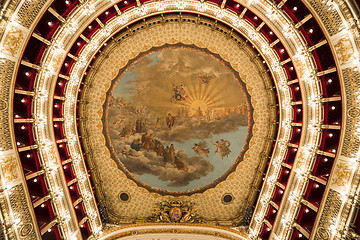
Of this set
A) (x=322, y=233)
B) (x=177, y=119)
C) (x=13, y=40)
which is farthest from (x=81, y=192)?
(x=322, y=233)

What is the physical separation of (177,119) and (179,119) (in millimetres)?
188

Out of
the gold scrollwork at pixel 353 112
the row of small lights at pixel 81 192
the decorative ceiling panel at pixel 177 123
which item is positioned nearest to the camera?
the gold scrollwork at pixel 353 112

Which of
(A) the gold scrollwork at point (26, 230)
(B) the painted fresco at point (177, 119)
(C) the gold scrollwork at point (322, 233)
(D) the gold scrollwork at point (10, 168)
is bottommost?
(A) the gold scrollwork at point (26, 230)

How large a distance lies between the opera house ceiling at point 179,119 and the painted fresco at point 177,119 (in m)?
0.09

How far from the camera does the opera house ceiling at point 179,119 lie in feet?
32.0

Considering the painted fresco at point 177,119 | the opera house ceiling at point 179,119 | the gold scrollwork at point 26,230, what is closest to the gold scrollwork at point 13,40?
the opera house ceiling at point 179,119

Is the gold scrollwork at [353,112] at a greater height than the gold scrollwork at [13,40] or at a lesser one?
greater

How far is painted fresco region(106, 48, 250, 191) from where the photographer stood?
15961 millimetres

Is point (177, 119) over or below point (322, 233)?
over

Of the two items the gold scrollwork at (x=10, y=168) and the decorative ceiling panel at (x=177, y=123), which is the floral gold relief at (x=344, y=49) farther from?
the gold scrollwork at (x=10, y=168)

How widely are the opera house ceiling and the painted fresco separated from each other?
95 mm

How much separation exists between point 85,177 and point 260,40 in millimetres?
17226

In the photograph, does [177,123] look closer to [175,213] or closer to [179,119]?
[179,119]

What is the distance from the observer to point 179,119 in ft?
56.4
